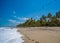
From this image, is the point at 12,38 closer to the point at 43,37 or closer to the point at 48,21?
the point at 43,37

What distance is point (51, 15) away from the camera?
57906 millimetres

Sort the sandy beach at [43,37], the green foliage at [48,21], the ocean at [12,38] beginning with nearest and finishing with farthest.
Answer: the sandy beach at [43,37], the ocean at [12,38], the green foliage at [48,21]

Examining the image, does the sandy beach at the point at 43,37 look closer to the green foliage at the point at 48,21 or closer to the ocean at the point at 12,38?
the ocean at the point at 12,38

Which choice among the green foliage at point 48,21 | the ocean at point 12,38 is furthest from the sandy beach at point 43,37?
the green foliage at point 48,21

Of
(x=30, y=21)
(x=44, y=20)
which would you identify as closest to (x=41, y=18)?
(x=44, y=20)

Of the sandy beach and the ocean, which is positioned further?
the ocean

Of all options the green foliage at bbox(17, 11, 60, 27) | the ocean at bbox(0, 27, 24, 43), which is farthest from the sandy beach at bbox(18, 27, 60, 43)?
the green foliage at bbox(17, 11, 60, 27)

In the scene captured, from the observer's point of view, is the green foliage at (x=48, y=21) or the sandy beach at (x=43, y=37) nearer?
the sandy beach at (x=43, y=37)

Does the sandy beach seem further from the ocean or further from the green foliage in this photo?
the green foliage

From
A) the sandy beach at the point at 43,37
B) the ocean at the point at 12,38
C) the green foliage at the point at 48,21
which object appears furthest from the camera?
the green foliage at the point at 48,21

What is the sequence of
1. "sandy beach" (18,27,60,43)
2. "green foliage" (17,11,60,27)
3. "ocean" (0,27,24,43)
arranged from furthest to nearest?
1. "green foliage" (17,11,60,27)
2. "ocean" (0,27,24,43)
3. "sandy beach" (18,27,60,43)

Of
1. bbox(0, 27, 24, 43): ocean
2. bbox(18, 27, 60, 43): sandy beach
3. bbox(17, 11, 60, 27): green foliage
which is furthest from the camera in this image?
bbox(17, 11, 60, 27): green foliage

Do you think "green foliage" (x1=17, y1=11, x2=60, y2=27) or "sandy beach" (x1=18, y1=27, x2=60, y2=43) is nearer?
"sandy beach" (x1=18, y1=27, x2=60, y2=43)

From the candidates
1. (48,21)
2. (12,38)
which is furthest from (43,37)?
(48,21)
